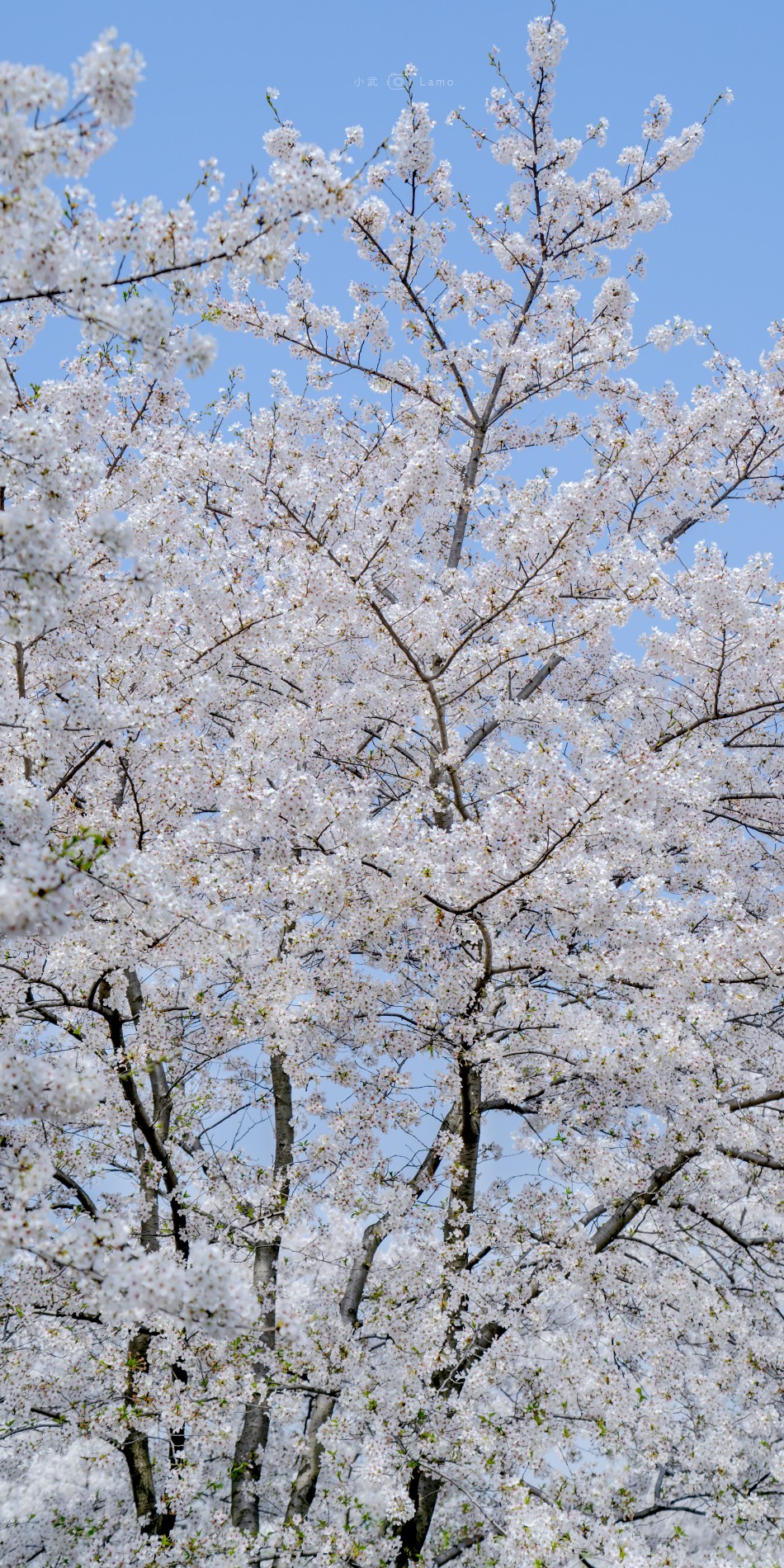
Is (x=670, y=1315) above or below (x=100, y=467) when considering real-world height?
below

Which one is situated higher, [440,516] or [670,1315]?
[440,516]

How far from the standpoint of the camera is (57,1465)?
1210cm

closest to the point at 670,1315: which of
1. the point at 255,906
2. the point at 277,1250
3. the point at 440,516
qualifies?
the point at 277,1250

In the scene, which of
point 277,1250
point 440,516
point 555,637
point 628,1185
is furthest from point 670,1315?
point 440,516

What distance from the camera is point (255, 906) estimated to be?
7754 millimetres

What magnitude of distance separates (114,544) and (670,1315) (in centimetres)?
740

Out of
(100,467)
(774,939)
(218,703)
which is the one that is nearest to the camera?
(100,467)

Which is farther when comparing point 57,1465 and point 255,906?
point 57,1465

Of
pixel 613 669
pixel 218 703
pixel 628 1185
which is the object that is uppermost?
pixel 613 669

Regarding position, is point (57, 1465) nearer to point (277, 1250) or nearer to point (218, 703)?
point (277, 1250)

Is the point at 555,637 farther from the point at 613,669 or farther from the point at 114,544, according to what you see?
the point at 114,544

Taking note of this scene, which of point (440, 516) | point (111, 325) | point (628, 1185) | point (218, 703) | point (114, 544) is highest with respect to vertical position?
point (440, 516)

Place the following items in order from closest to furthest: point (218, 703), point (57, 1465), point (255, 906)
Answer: point (255, 906)
point (218, 703)
point (57, 1465)

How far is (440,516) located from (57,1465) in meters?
12.8
